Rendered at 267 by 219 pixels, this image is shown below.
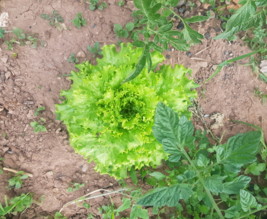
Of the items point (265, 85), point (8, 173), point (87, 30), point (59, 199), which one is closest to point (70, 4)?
point (87, 30)

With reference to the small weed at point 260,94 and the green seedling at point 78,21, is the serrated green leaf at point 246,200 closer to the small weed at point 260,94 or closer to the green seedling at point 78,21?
the small weed at point 260,94

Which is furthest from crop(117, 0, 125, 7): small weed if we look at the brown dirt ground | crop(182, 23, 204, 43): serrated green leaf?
crop(182, 23, 204, 43): serrated green leaf

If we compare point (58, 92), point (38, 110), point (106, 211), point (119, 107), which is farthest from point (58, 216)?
point (119, 107)

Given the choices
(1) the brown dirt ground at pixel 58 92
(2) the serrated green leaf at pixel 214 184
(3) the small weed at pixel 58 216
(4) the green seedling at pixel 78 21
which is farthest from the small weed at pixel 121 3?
(3) the small weed at pixel 58 216

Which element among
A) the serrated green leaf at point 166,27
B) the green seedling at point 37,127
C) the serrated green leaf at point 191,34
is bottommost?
the green seedling at point 37,127

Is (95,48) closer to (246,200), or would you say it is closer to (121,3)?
(121,3)

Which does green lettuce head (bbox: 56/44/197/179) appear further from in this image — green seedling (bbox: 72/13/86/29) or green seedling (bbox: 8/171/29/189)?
green seedling (bbox: 8/171/29/189)

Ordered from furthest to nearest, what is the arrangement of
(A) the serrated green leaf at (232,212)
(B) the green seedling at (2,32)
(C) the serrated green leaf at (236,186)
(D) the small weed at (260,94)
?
1. (D) the small weed at (260,94)
2. (B) the green seedling at (2,32)
3. (A) the serrated green leaf at (232,212)
4. (C) the serrated green leaf at (236,186)
